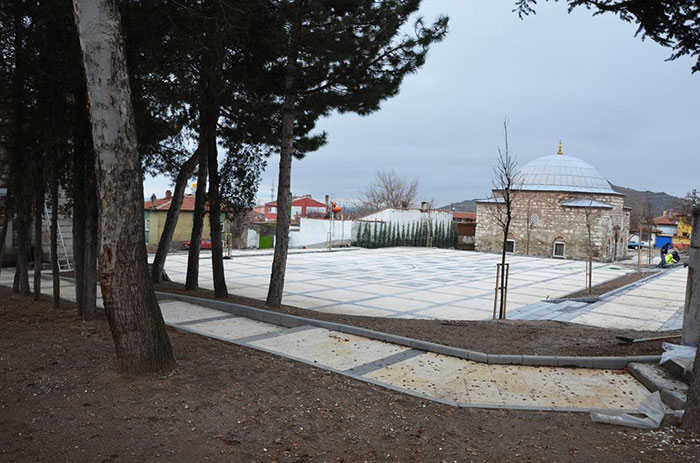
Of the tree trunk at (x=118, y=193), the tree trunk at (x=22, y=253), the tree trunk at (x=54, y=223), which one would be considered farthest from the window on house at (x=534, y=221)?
the tree trunk at (x=118, y=193)

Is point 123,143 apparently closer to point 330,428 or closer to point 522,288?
point 330,428

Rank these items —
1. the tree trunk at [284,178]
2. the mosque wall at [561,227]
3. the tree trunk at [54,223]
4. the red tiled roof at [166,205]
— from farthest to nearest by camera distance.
→ the red tiled roof at [166,205] → the mosque wall at [561,227] → the tree trunk at [284,178] → the tree trunk at [54,223]

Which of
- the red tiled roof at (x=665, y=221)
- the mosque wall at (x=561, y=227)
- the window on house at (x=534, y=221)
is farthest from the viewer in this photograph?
the red tiled roof at (x=665, y=221)

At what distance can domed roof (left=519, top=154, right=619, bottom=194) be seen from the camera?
123ft

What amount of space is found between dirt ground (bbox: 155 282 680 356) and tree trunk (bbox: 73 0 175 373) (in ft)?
11.5

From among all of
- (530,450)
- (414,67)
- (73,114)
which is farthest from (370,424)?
(414,67)

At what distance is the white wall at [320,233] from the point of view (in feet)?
119

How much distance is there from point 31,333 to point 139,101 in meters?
3.69

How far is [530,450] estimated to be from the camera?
130 inches

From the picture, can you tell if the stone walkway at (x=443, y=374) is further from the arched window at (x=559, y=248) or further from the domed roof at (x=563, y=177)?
the domed roof at (x=563, y=177)

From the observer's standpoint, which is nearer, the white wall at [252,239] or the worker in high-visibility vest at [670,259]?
the worker in high-visibility vest at [670,259]

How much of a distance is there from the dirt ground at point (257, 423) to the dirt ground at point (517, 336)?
85.1 inches

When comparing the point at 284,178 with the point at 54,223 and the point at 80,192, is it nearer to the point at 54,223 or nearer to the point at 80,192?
the point at 80,192

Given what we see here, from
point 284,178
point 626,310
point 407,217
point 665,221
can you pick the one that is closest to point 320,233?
point 407,217
